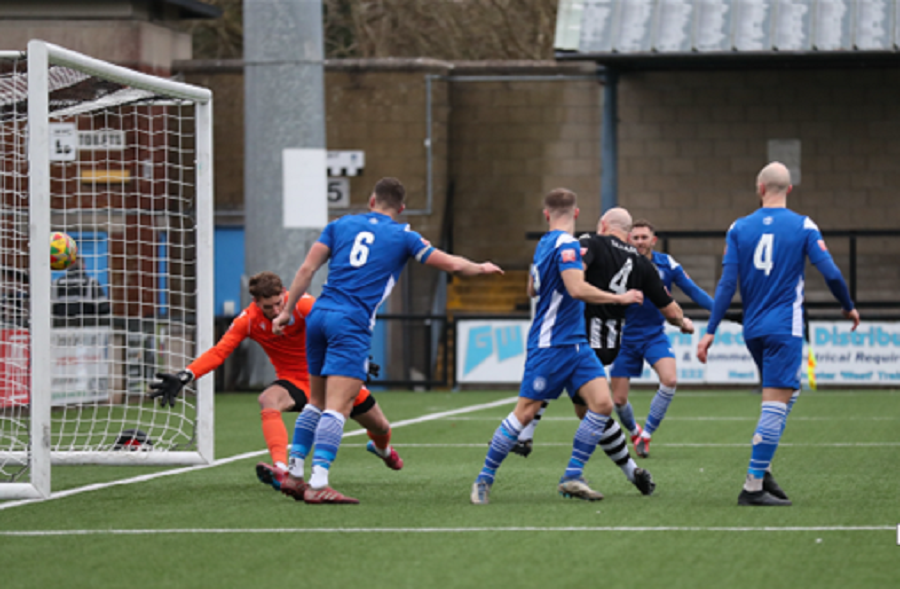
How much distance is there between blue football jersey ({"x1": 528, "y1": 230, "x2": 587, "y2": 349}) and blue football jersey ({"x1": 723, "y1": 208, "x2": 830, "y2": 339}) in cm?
96

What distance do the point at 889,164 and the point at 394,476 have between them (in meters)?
15.6

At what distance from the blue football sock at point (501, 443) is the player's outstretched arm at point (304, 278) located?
1417 mm

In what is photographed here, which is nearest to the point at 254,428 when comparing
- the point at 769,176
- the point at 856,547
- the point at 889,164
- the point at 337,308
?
the point at 337,308

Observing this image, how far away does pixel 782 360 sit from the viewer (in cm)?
819

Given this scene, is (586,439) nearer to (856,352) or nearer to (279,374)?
(279,374)

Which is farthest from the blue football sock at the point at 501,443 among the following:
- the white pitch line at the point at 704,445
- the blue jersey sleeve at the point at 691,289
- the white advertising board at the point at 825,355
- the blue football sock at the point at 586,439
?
the white advertising board at the point at 825,355

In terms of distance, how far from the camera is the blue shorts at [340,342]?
8.37 m

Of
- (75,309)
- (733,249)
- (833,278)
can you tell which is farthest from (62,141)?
(833,278)

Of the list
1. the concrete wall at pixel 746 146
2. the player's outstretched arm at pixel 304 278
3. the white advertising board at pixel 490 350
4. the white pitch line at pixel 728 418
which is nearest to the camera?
the player's outstretched arm at pixel 304 278

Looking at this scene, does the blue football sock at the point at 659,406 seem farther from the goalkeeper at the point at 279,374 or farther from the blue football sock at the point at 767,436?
the blue football sock at the point at 767,436

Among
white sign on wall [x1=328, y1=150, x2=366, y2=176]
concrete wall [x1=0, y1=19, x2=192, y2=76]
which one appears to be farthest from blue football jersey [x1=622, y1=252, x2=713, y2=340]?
concrete wall [x1=0, y1=19, x2=192, y2=76]

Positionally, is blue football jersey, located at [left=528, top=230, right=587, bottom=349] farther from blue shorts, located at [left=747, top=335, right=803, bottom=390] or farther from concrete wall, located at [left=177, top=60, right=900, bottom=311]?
concrete wall, located at [left=177, top=60, right=900, bottom=311]

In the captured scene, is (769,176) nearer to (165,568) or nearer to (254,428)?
(165,568)

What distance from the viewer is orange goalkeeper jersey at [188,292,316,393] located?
933 centimetres
